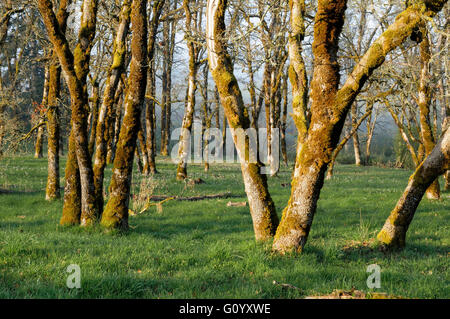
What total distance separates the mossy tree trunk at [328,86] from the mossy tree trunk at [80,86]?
502cm

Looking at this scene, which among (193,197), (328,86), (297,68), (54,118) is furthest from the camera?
(193,197)

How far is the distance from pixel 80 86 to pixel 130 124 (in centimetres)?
152

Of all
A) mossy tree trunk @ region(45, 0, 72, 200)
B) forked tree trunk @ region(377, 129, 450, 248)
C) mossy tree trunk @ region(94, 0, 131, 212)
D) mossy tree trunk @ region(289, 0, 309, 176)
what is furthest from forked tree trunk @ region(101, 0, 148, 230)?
forked tree trunk @ region(377, 129, 450, 248)

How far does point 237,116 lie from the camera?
22.5 ft

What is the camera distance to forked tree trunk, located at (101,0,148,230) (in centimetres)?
791

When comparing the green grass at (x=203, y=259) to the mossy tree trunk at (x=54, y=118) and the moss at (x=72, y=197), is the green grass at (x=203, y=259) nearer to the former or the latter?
the moss at (x=72, y=197)

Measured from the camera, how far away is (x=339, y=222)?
959 centimetres

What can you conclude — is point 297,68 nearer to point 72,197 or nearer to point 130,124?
point 130,124

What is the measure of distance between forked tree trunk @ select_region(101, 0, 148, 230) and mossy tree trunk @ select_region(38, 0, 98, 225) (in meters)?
0.67

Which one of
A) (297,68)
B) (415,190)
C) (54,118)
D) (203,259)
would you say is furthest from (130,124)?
(415,190)

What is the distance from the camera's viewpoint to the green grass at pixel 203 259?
4.59m

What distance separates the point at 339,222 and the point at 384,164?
103 feet
